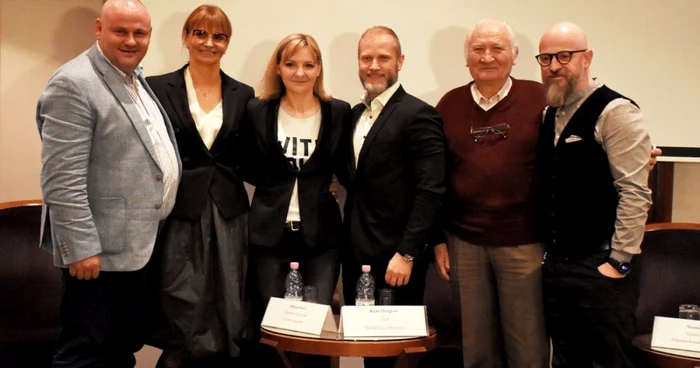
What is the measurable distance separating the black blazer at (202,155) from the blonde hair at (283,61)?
13 centimetres

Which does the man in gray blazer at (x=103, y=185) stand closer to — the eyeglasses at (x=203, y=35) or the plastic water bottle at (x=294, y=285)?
the eyeglasses at (x=203, y=35)

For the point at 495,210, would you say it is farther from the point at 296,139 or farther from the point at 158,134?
the point at 158,134

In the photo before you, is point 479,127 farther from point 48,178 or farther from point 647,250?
point 48,178

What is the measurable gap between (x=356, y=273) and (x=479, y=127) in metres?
0.75

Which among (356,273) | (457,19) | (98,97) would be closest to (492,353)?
(356,273)

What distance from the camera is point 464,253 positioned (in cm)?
276

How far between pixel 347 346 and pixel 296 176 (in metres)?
0.69

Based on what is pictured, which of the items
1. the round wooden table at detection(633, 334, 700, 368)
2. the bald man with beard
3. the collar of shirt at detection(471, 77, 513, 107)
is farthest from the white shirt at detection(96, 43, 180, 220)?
the round wooden table at detection(633, 334, 700, 368)

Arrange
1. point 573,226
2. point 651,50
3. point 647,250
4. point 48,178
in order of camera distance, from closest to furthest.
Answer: point 48,178, point 573,226, point 647,250, point 651,50

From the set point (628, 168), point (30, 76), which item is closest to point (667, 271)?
point (628, 168)

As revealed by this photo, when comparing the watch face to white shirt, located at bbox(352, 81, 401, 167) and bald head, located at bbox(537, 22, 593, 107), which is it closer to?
bald head, located at bbox(537, 22, 593, 107)

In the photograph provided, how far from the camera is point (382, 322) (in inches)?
101

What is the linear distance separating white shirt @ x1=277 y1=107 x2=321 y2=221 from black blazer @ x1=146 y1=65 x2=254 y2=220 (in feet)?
0.60

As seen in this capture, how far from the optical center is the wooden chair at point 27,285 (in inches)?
115
